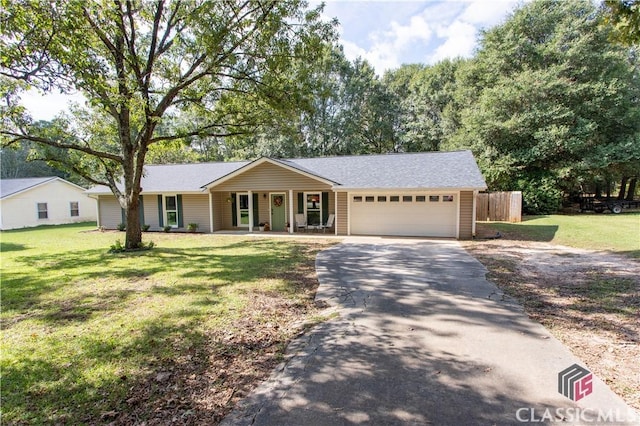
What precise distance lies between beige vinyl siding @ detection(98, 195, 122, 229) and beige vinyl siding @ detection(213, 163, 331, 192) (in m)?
7.40

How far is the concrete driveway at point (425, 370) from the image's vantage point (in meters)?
2.69

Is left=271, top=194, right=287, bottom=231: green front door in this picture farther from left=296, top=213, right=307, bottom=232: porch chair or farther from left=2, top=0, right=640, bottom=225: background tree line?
left=2, top=0, right=640, bottom=225: background tree line

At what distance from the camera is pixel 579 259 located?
8625 mm

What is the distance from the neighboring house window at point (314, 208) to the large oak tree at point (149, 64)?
5072 millimetres

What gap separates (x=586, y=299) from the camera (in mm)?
5438

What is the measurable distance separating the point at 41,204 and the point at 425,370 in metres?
29.0

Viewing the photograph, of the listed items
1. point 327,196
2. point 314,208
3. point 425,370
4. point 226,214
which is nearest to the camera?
point 425,370

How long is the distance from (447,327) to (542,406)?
65.5 inches

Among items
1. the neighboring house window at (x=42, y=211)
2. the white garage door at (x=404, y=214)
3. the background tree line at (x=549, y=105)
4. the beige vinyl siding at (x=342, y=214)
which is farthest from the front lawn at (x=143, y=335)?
the neighboring house window at (x=42, y=211)

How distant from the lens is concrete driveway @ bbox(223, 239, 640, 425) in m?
2.69

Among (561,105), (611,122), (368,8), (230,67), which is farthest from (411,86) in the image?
(230,67)

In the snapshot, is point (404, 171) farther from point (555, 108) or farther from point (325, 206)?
point (555, 108)

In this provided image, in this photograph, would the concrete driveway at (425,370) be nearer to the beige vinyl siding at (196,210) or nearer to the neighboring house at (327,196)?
the neighboring house at (327,196)

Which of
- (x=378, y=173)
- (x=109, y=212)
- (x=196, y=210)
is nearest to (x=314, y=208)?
(x=378, y=173)
